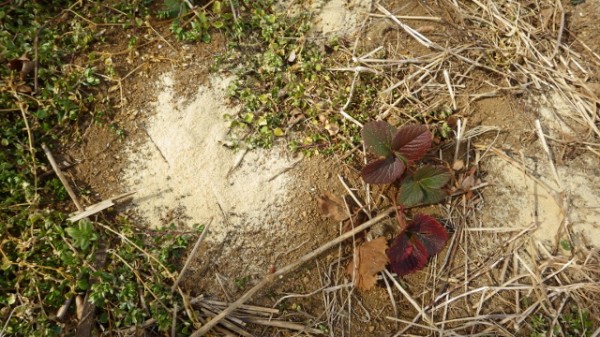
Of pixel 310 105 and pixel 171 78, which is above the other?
pixel 171 78

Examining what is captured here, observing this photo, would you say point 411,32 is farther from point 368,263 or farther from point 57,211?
point 57,211

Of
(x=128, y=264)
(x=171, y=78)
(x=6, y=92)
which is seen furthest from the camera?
(x=171, y=78)

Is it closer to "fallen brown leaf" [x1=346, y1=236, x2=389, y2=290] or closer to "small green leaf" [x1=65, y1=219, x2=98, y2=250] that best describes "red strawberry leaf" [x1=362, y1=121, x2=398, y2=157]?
"fallen brown leaf" [x1=346, y1=236, x2=389, y2=290]

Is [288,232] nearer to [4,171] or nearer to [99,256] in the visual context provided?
[99,256]

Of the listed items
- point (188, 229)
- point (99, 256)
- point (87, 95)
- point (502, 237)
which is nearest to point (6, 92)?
point (87, 95)

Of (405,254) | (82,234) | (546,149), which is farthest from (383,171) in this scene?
(82,234)

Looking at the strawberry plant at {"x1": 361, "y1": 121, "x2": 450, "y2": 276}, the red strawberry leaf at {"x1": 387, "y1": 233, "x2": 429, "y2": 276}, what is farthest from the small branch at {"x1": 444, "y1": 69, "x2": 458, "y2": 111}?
the red strawberry leaf at {"x1": 387, "y1": 233, "x2": 429, "y2": 276}

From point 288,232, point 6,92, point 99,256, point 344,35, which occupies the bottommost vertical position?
point 288,232
